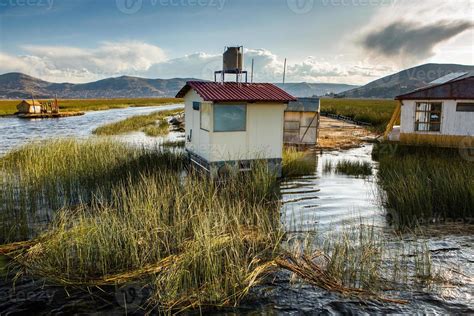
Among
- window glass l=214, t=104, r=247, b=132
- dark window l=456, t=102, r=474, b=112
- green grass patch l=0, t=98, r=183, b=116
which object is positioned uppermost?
green grass patch l=0, t=98, r=183, b=116

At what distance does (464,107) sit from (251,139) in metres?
13.0

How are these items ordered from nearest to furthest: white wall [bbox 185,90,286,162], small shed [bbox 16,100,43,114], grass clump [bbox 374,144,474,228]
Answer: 1. grass clump [bbox 374,144,474,228]
2. white wall [bbox 185,90,286,162]
3. small shed [bbox 16,100,43,114]

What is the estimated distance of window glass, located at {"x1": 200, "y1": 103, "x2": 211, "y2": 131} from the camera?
1270 cm

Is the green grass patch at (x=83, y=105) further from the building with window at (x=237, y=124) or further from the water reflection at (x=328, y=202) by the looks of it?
the water reflection at (x=328, y=202)

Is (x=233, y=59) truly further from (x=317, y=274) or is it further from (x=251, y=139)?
(x=317, y=274)

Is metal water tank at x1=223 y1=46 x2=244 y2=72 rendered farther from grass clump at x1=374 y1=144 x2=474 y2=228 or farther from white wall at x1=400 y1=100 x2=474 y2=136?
white wall at x1=400 y1=100 x2=474 y2=136

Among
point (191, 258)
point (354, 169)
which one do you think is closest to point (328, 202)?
point (354, 169)

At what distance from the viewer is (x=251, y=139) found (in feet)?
43.6

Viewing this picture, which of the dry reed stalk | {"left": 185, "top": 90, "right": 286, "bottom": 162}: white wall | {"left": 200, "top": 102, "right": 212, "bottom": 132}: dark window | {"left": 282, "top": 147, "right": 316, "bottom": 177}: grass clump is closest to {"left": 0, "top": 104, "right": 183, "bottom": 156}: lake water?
{"left": 200, "top": 102, "right": 212, "bottom": 132}: dark window

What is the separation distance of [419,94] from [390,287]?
54.2 ft

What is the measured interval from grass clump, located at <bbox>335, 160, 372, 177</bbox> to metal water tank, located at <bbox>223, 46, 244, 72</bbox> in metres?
6.50

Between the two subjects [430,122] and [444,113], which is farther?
[430,122]

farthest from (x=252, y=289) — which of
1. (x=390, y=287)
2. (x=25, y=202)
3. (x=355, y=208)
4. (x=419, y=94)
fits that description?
(x=419, y=94)

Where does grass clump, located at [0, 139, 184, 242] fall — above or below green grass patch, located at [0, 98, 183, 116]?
below
